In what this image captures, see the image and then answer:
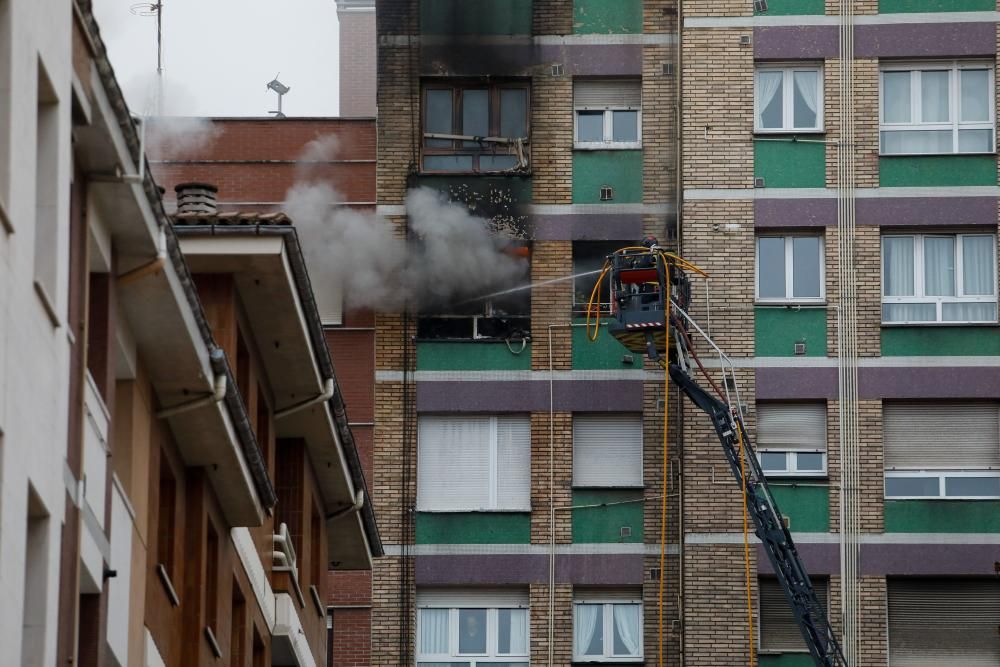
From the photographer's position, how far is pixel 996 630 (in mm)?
39125

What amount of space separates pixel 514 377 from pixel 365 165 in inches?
181

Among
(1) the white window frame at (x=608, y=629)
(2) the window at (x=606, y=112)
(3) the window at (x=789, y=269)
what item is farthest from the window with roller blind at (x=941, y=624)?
(2) the window at (x=606, y=112)

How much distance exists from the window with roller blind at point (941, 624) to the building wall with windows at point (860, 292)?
0.04 metres

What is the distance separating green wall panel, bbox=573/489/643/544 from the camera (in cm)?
3988

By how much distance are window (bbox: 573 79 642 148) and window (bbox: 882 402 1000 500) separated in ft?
22.0

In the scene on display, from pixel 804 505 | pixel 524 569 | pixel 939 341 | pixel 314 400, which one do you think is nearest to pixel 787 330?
pixel 939 341

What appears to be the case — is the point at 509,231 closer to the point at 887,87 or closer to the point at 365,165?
the point at 365,165

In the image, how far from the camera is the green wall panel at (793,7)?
4094 centimetres

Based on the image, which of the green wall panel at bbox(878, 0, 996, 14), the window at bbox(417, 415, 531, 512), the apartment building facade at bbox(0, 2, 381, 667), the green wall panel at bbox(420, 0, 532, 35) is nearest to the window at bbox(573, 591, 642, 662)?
the window at bbox(417, 415, 531, 512)

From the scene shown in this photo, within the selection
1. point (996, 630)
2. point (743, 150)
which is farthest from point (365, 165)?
point (996, 630)

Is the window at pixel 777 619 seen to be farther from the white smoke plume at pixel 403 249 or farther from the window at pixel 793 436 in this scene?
the white smoke plume at pixel 403 249

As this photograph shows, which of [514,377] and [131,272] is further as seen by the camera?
[514,377]

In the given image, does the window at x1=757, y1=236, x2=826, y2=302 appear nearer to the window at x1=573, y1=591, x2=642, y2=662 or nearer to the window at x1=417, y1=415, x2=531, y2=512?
the window at x1=417, y1=415, x2=531, y2=512

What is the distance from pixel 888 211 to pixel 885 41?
2992mm
